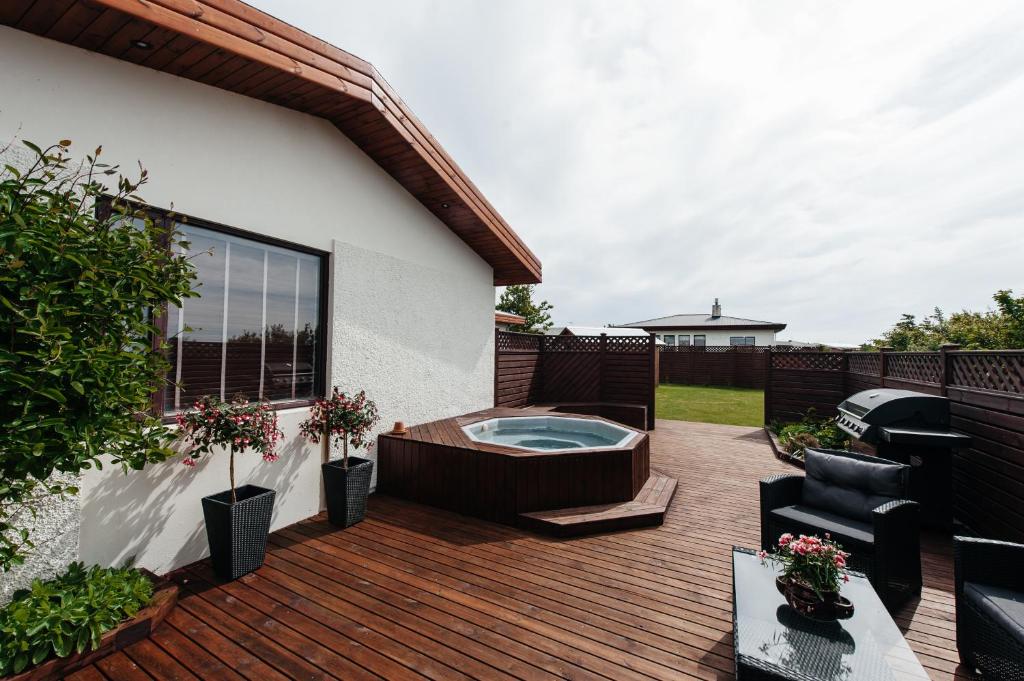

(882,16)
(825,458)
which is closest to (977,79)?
(882,16)

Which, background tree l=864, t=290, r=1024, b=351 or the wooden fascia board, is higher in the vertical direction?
the wooden fascia board

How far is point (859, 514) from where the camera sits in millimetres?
3180

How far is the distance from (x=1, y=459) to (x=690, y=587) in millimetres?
3948

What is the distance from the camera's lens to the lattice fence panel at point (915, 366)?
→ 5.01m

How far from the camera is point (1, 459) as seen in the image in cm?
167

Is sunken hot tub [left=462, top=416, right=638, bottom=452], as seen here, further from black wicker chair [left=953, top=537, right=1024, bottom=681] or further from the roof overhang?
the roof overhang

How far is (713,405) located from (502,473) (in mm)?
11126

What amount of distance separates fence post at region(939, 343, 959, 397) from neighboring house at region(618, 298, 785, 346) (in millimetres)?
22386

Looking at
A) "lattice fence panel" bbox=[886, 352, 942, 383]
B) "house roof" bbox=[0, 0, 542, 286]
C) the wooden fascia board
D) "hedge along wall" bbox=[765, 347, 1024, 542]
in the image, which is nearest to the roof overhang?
"lattice fence panel" bbox=[886, 352, 942, 383]

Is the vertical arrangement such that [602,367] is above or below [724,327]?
below

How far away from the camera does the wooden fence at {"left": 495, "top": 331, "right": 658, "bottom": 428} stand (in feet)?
30.3

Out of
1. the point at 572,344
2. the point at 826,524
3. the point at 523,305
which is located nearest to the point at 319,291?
the point at 826,524

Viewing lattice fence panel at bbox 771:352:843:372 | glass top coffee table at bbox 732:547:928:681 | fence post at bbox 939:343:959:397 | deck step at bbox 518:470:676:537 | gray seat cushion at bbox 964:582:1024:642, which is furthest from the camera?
lattice fence panel at bbox 771:352:843:372

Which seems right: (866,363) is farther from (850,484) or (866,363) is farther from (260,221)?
(260,221)
